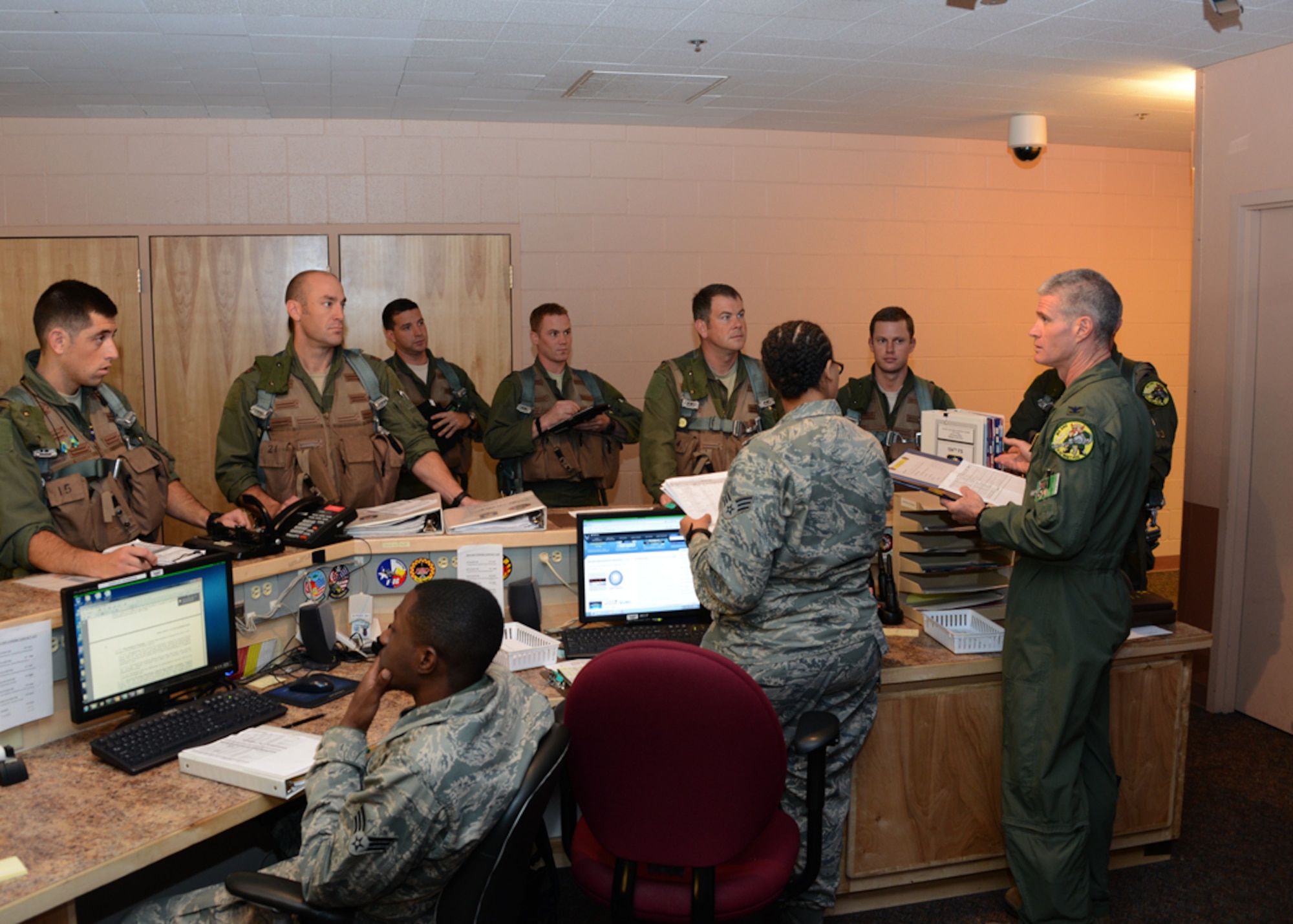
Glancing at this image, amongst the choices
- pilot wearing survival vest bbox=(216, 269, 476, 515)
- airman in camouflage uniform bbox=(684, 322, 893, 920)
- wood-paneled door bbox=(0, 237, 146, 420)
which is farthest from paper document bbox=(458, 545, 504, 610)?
wood-paneled door bbox=(0, 237, 146, 420)

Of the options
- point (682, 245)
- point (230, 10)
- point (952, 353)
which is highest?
point (230, 10)

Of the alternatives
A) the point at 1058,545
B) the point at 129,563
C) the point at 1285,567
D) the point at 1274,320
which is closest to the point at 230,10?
the point at 129,563

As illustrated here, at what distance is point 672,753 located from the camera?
6.15 ft

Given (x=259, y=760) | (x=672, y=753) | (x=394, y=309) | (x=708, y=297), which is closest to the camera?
(x=672, y=753)

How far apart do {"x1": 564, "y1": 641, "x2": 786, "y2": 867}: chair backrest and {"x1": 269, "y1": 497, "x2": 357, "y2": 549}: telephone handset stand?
114 cm

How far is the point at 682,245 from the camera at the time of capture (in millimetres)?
5738

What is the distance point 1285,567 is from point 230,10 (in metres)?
4.48

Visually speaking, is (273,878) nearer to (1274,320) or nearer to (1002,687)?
(1002,687)

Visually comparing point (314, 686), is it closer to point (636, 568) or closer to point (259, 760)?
point (259, 760)

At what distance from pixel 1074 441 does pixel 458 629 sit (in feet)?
5.07

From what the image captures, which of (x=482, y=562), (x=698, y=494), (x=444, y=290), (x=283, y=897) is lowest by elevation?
(x=283, y=897)

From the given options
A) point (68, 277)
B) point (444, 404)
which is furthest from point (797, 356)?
point (68, 277)

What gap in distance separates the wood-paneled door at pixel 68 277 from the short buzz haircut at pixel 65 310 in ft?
8.35

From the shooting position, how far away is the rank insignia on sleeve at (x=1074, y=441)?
2404mm
